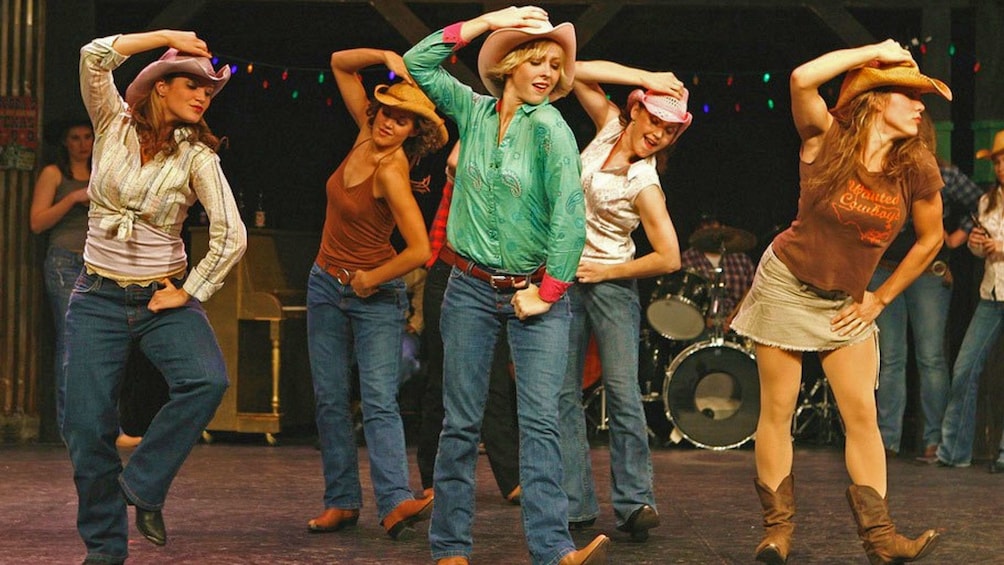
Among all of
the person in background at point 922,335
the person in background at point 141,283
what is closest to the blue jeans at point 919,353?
the person in background at point 922,335

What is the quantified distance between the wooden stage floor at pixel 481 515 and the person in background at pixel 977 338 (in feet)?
0.66

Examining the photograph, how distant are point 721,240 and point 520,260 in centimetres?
637

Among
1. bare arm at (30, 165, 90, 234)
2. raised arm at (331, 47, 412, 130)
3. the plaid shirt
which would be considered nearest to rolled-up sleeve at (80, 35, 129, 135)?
raised arm at (331, 47, 412, 130)

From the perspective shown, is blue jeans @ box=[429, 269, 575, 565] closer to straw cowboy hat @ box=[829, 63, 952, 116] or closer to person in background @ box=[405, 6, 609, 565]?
person in background @ box=[405, 6, 609, 565]

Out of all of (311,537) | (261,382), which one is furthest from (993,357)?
(311,537)

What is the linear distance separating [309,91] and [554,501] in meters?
8.59

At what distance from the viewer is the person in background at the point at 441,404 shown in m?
6.96

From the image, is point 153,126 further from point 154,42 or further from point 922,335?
point 922,335

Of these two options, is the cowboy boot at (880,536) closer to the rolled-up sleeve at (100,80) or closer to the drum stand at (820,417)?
the rolled-up sleeve at (100,80)

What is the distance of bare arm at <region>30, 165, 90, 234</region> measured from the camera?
366 inches

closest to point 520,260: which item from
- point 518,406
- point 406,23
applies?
point 518,406

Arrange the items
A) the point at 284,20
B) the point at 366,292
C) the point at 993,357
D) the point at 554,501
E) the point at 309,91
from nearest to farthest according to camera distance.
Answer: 1. the point at 554,501
2. the point at 366,292
3. the point at 993,357
4. the point at 284,20
5. the point at 309,91

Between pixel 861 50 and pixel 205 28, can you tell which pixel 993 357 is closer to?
pixel 861 50

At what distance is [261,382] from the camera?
34.5 ft
